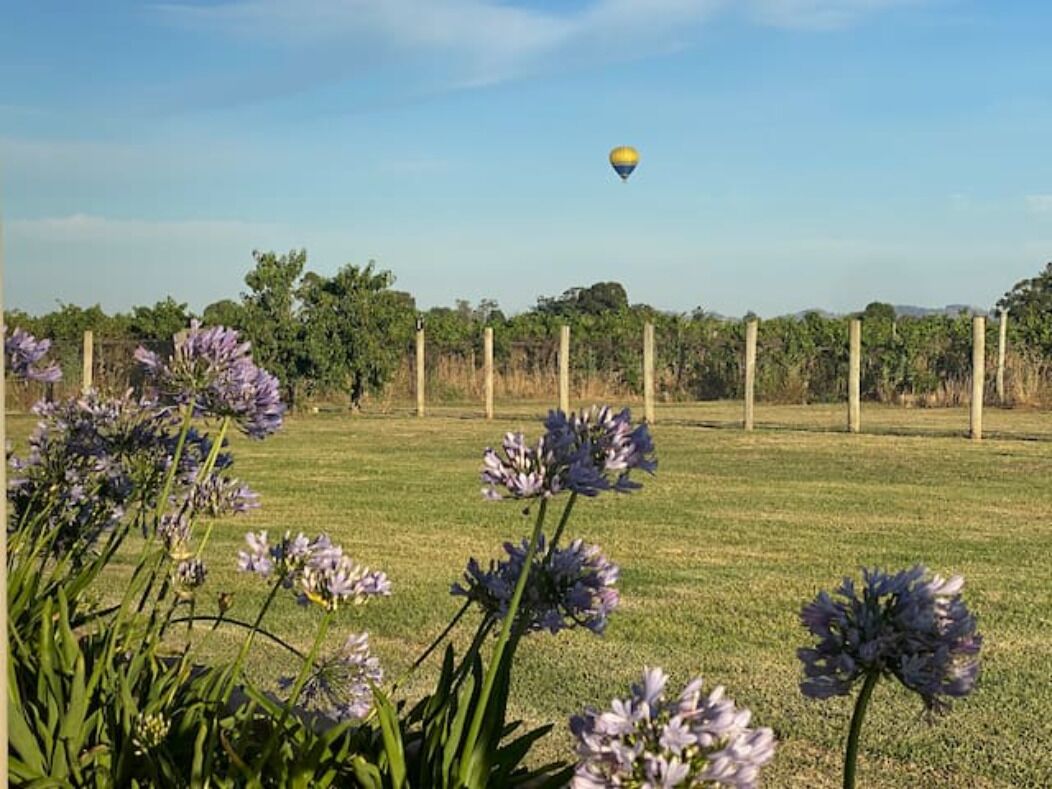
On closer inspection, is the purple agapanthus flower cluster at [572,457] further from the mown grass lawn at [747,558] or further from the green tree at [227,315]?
the green tree at [227,315]

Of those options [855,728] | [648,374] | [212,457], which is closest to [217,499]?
[212,457]

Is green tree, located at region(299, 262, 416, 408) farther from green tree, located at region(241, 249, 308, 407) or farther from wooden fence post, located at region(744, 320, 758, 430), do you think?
wooden fence post, located at region(744, 320, 758, 430)

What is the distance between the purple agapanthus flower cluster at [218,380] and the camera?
2598 millimetres

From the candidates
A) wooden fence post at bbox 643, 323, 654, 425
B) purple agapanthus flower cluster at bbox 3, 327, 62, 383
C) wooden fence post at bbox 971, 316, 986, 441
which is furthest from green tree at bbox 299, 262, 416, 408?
purple agapanthus flower cluster at bbox 3, 327, 62, 383

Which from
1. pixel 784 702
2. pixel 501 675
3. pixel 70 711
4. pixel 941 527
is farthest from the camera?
pixel 941 527

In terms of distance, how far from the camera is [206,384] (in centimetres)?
260

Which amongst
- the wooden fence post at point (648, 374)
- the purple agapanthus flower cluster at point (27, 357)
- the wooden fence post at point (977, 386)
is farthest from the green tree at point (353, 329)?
the purple agapanthus flower cluster at point (27, 357)

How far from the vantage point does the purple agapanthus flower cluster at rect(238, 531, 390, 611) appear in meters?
2.15

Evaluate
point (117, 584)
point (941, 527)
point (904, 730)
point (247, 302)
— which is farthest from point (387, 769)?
point (247, 302)

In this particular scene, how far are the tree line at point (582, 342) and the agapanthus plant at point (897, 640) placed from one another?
78.6 ft

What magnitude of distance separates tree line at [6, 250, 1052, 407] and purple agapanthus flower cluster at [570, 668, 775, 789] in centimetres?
2428

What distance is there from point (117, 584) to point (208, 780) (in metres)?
5.58

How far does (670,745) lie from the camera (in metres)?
1.41

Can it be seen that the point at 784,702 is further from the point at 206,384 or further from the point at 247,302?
the point at 247,302
